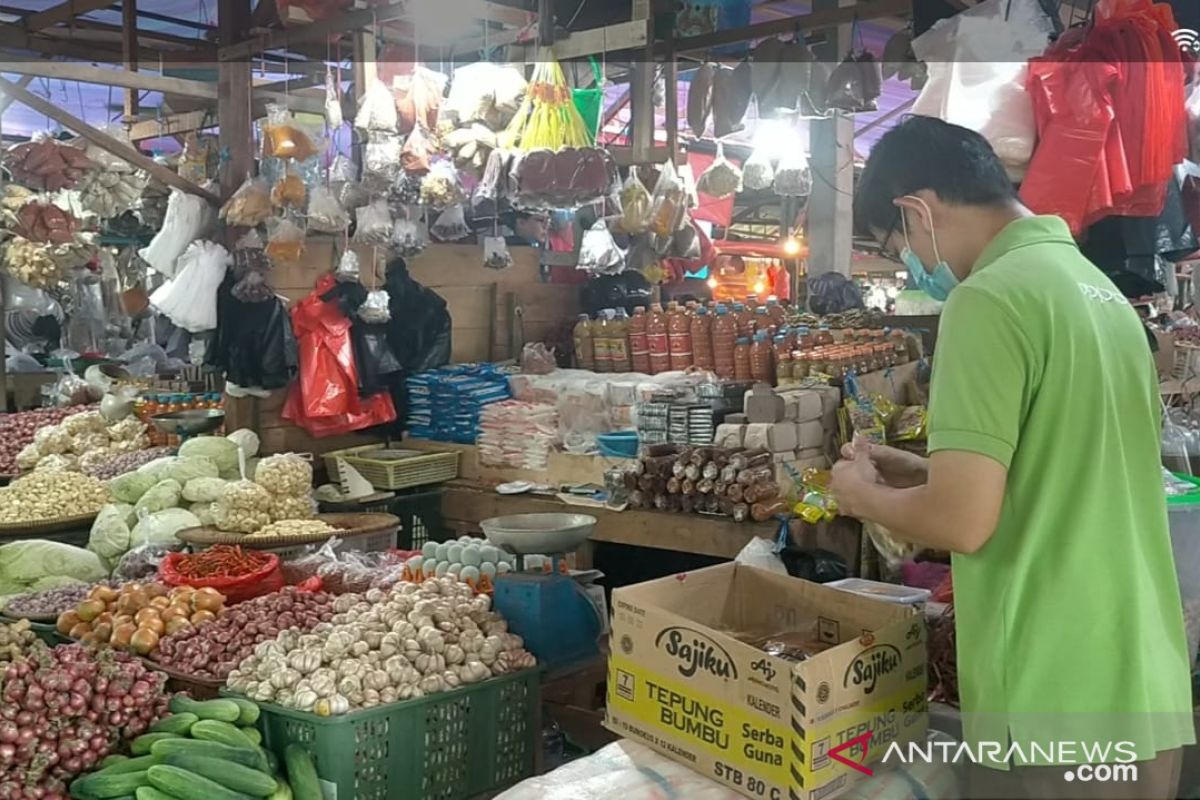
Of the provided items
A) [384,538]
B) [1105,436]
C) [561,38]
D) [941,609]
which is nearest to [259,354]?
[384,538]

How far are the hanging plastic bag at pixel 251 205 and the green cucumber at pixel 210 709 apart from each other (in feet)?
10.0

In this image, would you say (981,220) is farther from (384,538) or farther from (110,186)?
(110,186)

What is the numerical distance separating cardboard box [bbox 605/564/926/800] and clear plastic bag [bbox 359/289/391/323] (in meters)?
3.47

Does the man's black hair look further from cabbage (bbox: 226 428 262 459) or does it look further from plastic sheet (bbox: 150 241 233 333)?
plastic sheet (bbox: 150 241 233 333)

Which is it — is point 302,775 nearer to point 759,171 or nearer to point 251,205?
point 251,205

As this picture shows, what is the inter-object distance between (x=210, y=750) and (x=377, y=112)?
312cm

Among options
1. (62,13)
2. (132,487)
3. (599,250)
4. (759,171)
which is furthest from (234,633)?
(62,13)

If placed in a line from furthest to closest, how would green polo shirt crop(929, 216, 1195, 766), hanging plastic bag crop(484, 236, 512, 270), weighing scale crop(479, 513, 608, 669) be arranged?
hanging plastic bag crop(484, 236, 512, 270) → weighing scale crop(479, 513, 608, 669) → green polo shirt crop(929, 216, 1195, 766)

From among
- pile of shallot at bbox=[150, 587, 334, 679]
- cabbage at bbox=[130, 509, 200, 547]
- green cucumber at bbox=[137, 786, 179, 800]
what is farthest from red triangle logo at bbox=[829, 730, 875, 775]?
cabbage at bbox=[130, 509, 200, 547]

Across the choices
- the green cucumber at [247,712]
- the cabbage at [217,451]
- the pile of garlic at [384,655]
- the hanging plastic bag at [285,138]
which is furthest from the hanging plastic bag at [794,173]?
the green cucumber at [247,712]

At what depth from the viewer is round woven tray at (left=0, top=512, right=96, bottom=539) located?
5.11 metres

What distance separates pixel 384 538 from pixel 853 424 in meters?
2.17

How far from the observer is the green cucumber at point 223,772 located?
268 cm

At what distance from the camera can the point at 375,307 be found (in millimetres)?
5656
